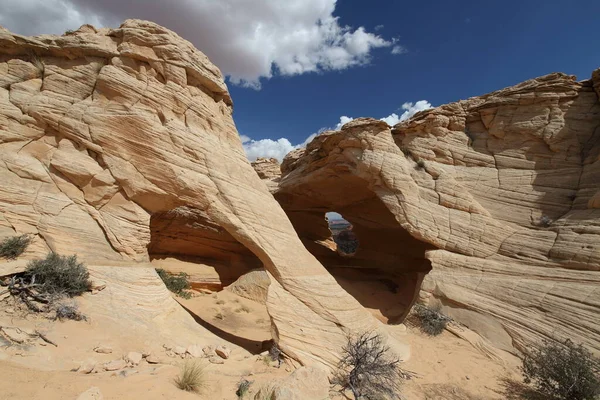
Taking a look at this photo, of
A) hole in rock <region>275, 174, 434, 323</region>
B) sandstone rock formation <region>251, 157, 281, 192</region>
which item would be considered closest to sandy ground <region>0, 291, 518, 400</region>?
hole in rock <region>275, 174, 434, 323</region>

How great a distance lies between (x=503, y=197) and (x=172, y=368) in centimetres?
1130

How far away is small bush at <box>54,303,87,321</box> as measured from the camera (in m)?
5.26

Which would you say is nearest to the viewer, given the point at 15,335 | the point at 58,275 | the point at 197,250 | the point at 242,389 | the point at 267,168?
the point at 15,335

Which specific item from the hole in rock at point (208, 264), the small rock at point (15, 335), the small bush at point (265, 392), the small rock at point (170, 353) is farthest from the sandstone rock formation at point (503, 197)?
the small rock at point (15, 335)

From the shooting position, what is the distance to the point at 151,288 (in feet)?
22.6

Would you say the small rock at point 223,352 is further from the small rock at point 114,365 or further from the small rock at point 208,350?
the small rock at point 114,365

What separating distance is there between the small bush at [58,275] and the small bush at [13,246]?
47 cm

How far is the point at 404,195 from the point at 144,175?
8.79 metres

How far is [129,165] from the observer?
24.2 ft

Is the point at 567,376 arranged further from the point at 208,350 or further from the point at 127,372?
the point at 127,372

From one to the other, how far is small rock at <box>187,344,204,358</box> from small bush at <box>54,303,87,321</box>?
82.9 inches

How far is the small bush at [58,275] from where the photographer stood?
5.42 m

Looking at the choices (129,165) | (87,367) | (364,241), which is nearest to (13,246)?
(129,165)

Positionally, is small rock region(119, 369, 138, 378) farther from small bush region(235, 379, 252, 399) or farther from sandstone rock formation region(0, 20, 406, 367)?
Result: sandstone rock formation region(0, 20, 406, 367)
